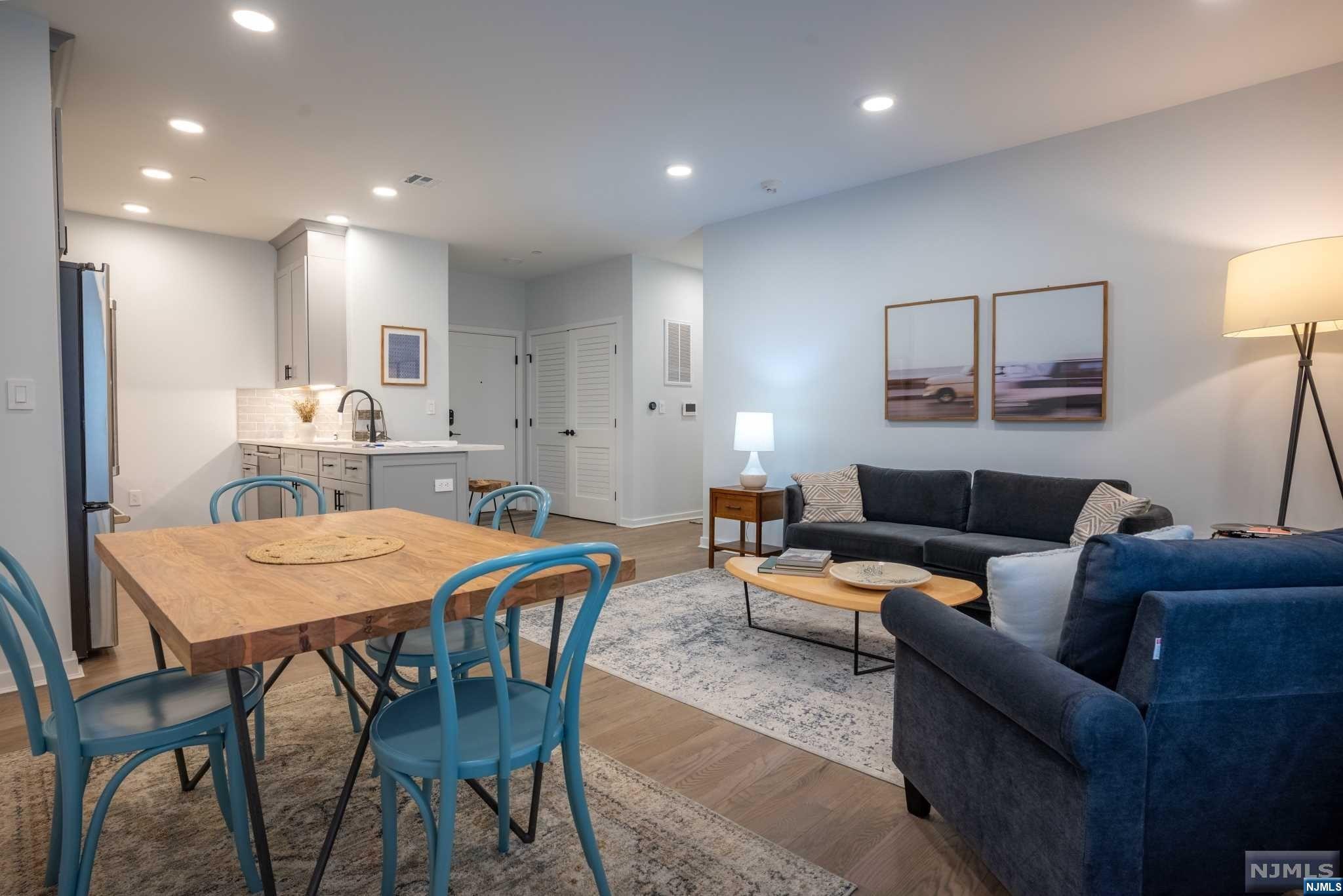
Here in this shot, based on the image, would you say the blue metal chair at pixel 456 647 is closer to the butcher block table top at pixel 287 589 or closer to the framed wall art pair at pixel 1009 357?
the butcher block table top at pixel 287 589

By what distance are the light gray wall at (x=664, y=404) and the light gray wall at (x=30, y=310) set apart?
14.3 ft

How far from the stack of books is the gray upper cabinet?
3946 millimetres

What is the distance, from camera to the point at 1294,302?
9.14 ft

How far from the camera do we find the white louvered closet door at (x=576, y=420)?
692 centimetres

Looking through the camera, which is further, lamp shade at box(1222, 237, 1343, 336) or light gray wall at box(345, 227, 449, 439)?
light gray wall at box(345, 227, 449, 439)

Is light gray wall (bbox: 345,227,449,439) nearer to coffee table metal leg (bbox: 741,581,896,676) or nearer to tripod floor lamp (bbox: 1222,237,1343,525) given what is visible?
coffee table metal leg (bbox: 741,581,896,676)

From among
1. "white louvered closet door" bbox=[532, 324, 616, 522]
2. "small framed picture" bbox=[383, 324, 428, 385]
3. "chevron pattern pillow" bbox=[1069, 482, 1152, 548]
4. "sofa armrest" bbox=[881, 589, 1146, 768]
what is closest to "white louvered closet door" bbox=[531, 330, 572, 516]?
"white louvered closet door" bbox=[532, 324, 616, 522]

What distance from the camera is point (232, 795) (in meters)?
1.60

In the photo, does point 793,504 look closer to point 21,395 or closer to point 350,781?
point 350,781

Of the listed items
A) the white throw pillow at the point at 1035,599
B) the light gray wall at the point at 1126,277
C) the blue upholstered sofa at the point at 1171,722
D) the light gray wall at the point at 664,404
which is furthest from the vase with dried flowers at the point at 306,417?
the blue upholstered sofa at the point at 1171,722

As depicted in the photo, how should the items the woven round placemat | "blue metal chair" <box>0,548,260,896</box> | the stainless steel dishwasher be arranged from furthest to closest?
the stainless steel dishwasher
the woven round placemat
"blue metal chair" <box>0,548,260,896</box>

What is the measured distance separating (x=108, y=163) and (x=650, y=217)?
346cm

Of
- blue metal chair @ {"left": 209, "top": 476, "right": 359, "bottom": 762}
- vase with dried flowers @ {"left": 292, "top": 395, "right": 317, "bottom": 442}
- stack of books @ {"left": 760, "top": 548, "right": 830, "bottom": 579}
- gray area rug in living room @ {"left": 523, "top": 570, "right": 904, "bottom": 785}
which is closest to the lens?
blue metal chair @ {"left": 209, "top": 476, "right": 359, "bottom": 762}

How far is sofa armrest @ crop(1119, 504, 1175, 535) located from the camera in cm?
313
